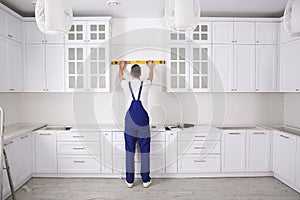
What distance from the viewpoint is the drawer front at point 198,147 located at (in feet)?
12.0

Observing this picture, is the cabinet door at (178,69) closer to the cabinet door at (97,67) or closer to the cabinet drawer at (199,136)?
the cabinet drawer at (199,136)

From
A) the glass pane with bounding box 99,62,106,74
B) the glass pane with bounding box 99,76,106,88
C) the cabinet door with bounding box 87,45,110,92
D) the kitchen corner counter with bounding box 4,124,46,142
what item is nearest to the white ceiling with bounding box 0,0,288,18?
the cabinet door with bounding box 87,45,110,92

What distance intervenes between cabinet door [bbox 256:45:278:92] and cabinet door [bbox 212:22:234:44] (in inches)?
18.2

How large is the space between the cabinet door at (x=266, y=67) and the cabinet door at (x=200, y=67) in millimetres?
760

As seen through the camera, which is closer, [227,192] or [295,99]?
[227,192]

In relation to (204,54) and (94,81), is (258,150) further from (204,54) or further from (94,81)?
(94,81)

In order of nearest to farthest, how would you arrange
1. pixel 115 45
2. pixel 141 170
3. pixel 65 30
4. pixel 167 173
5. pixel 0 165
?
pixel 65 30
pixel 0 165
pixel 141 170
pixel 167 173
pixel 115 45

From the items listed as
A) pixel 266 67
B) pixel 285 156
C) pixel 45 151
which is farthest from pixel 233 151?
pixel 45 151

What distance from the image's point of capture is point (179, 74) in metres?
3.85

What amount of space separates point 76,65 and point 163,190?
2185 mm

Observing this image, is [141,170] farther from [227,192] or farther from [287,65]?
[287,65]

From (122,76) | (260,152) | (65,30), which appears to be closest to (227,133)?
(260,152)

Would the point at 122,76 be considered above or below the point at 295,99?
above

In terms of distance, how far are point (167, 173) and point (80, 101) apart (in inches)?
69.9
